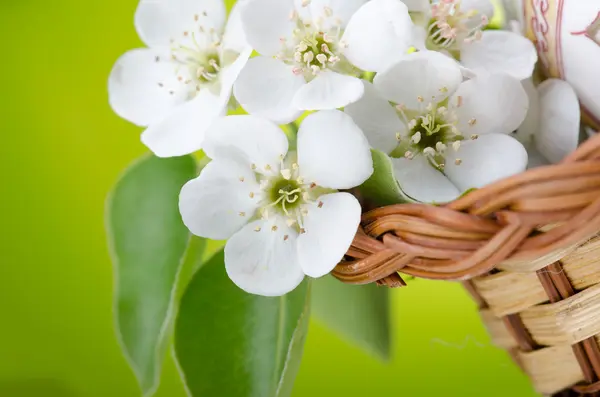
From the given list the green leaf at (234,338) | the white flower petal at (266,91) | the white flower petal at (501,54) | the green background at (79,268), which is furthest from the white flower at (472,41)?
the green background at (79,268)

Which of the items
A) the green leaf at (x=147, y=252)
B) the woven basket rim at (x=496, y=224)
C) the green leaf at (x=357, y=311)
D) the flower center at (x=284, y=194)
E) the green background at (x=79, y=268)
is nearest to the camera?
the woven basket rim at (x=496, y=224)

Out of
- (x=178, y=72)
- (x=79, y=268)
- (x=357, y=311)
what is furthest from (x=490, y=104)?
(x=79, y=268)

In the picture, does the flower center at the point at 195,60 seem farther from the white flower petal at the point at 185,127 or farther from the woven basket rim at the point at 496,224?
the woven basket rim at the point at 496,224

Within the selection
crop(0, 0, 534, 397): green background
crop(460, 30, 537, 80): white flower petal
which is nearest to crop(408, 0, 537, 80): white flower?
crop(460, 30, 537, 80): white flower petal

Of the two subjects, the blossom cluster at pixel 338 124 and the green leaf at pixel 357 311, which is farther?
the green leaf at pixel 357 311

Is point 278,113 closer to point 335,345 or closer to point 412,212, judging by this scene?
point 412,212

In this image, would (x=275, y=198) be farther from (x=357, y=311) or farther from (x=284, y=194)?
(x=357, y=311)

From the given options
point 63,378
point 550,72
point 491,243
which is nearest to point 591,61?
point 550,72
